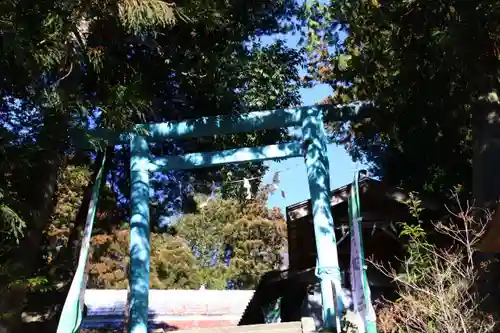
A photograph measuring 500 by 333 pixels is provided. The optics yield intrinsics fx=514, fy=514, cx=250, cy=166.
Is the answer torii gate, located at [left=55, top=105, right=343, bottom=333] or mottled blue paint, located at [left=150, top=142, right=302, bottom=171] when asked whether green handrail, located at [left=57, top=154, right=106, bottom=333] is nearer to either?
torii gate, located at [left=55, top=105, right=343, bottom=333]

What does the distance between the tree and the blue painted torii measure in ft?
3.53

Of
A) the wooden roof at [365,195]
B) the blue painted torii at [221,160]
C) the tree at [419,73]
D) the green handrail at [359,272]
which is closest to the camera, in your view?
the green handrail at [359,272]

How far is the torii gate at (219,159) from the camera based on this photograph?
682 centimetres

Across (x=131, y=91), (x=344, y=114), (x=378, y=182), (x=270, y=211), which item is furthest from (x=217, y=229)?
(x=131, y=91)

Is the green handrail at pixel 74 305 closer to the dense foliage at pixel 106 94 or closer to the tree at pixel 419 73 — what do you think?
the dense foliage at pixel 106 94

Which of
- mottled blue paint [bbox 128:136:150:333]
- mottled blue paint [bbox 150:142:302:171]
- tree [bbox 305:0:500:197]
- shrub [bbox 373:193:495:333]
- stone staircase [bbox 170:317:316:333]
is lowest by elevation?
stone staircase [bbox 170:317:316:333]

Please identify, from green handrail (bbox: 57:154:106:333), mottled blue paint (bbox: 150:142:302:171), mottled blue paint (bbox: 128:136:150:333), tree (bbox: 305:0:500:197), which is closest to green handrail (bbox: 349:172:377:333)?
mottled blue paint (bbox: 150:142:302:171)

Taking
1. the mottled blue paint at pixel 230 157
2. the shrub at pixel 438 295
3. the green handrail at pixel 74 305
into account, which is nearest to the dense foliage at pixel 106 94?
the green handrail at pixel 74 305

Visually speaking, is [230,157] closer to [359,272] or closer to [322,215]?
[322,215]

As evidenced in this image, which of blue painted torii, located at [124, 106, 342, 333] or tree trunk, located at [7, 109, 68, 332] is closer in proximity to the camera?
tree trunk, located at [7, 109, 68, 332]

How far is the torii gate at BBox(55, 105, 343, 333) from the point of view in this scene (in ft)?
22.4

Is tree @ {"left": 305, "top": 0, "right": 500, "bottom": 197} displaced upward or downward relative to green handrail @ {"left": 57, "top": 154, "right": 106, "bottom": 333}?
upward

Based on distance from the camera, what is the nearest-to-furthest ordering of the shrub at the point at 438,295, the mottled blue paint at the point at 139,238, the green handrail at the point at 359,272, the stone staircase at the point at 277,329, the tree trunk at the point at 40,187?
the shrub at the point at 438,295 → the green handrail at the point at 359,272 → the tree trunk at the point at 40,187 → the stone staircase at the point at 277,329 → the mottled blue paint at the point at 139,238

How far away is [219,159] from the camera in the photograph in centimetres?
756
